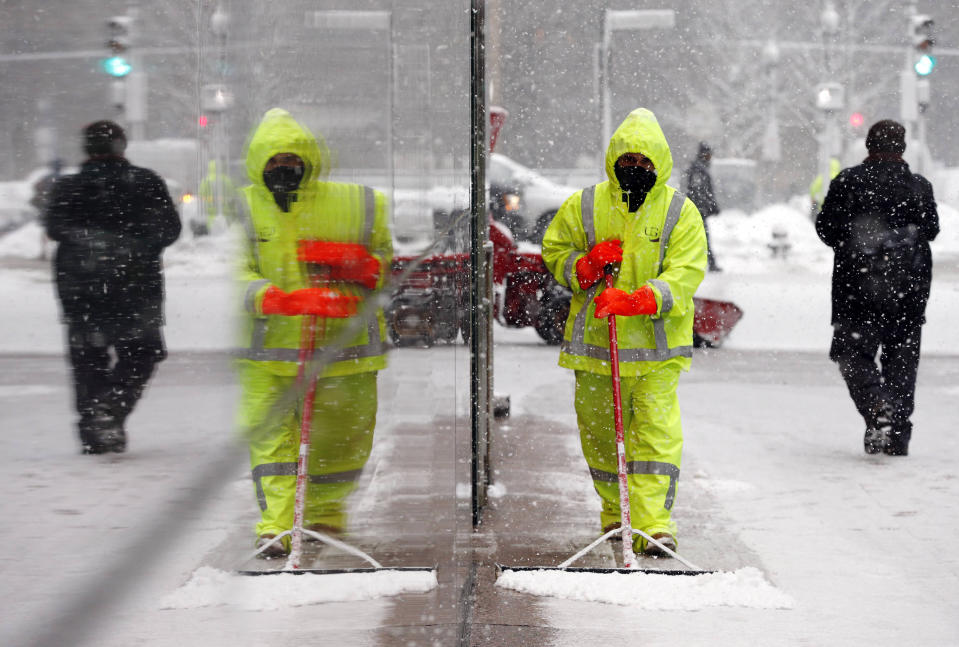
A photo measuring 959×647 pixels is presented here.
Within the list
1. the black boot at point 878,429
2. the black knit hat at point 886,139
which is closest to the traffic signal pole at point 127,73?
the black knit hat at point 886,139

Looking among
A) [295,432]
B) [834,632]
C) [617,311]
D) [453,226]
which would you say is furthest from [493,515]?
[295,432]

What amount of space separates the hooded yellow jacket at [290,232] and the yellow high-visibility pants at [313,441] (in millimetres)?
18

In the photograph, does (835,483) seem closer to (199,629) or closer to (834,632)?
(834,632)

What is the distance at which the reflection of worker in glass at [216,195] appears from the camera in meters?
0.72

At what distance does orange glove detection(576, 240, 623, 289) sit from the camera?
415 cm

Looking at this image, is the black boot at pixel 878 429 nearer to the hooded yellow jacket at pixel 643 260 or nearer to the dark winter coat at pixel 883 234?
the dark winter coat at pixel 883 234

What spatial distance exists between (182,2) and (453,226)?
5.54ft

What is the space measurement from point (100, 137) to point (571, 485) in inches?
191

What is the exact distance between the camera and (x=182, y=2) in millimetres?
706

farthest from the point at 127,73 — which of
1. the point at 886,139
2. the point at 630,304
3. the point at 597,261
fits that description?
the point at 886,139

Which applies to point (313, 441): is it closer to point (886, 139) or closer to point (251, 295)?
point (251, 295)

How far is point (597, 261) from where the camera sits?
13.6ft

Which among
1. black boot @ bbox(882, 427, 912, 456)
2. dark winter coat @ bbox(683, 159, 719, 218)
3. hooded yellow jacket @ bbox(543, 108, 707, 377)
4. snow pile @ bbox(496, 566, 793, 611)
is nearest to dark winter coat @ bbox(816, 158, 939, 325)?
black boot @ bbox(882, 427, 912, 456)

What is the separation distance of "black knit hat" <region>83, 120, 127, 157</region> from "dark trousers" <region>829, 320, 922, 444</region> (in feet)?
19.2
